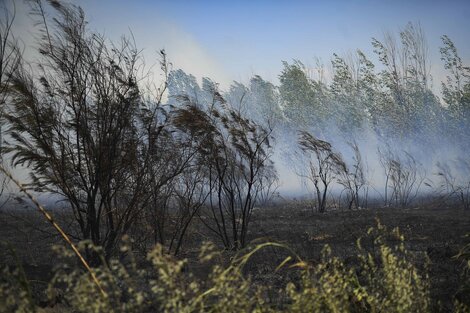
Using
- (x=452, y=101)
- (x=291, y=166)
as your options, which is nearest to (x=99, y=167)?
(x=452, y=101)

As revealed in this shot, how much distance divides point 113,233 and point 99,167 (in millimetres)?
1106

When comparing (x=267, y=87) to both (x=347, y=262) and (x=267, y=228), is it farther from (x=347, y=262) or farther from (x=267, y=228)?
(x=347, y=262)

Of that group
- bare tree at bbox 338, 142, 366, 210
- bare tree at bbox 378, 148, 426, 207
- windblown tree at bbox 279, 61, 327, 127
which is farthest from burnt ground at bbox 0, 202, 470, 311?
windblown tree at bbox 279, 61, 327, 127

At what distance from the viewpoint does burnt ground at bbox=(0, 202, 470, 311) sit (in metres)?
5.32

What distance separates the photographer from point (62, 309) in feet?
12.0

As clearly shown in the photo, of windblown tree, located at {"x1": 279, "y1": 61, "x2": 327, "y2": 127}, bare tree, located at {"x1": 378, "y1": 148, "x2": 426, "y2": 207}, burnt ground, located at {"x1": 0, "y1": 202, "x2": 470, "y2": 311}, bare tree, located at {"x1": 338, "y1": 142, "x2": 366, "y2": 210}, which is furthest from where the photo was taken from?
windblown tree, located at {"x1": 279, "y1": 61, "x2": 327, "y2": 127}

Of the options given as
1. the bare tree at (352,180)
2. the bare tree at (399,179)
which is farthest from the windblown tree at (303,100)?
the bare tree at (352,180)

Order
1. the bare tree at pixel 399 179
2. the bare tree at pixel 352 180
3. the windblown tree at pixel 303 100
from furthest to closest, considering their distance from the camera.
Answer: the windblown tree at pixel 303 100 < the bare tree at pixel 399 179 < the bare tree at pixel 352 180

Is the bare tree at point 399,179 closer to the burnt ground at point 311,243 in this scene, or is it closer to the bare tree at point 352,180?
the bare tree at point 352,180

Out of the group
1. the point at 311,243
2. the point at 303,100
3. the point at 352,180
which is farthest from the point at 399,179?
the point at 303,100

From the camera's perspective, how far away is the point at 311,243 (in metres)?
10.1

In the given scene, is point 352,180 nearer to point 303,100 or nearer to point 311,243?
point 311,243

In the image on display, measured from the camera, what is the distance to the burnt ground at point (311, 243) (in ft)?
17.4

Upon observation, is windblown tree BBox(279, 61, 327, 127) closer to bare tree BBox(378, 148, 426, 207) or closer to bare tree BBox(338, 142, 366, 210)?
bare tree BBox(378, 148, 426, 207)
